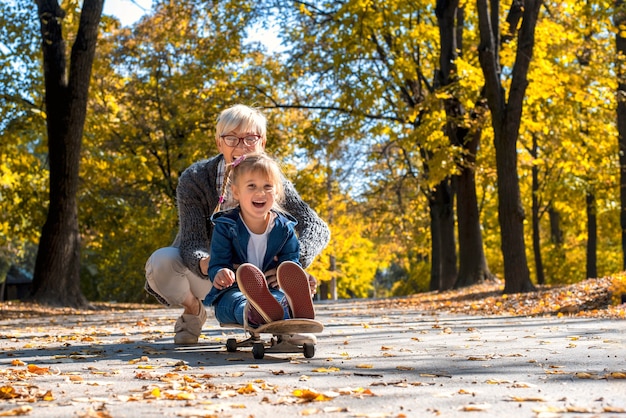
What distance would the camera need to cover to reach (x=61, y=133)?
58.9 feet

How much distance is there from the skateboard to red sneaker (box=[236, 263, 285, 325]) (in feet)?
0.25

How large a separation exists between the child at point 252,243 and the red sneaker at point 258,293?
0.02 metres

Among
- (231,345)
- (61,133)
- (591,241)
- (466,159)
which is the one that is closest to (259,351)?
(231,345)

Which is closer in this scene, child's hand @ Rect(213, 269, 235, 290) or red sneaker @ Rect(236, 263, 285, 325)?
red sneaker @ Rect(236, 263, 285, 325)

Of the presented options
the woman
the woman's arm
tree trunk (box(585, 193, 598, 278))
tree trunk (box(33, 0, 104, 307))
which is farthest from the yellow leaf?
tree trunk (box(585, 193, 598, 278))

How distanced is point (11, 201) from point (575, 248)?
80.9 feet

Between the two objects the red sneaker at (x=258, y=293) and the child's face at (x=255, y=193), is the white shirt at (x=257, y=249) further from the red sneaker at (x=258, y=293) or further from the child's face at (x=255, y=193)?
the red sneaker at (x=258, y=293)

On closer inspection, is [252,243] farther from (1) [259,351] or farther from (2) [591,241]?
(2) [591,241]

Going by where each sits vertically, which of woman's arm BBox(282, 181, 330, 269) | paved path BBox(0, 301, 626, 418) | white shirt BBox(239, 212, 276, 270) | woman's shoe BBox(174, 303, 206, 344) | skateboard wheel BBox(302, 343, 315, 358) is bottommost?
paved path BBox(0, 301, 626, 418)

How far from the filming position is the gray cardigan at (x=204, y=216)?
7027 mm

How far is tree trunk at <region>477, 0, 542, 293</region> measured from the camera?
1712 cm

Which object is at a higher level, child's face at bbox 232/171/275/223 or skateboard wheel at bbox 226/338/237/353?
child's face at bbox 232/171/275/223

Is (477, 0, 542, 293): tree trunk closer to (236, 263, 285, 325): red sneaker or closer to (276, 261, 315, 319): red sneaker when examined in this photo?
(276, 261, 315, 319): red sneaker

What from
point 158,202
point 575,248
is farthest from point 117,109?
point 575,248
